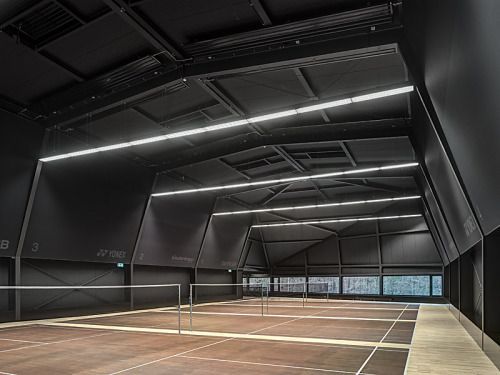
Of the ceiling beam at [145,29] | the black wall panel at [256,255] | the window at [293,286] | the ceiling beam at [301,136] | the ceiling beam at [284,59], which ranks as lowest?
the window at [293,286]

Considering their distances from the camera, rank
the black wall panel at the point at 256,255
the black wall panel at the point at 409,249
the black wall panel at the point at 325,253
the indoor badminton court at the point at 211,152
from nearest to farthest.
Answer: the indoor badminton court at the point at 211,152, the black wall panel at the point at 409,249, the black wall panel at the point at 256,255, the black wall panel at the point at 325,253

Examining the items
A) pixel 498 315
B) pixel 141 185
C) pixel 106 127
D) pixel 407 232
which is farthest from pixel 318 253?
pixel 498 315

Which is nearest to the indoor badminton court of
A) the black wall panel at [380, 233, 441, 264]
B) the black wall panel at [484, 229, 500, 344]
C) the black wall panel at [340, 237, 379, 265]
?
the black wall panel at [484, 229, 500, 344]

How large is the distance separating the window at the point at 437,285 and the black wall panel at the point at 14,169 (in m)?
34.2

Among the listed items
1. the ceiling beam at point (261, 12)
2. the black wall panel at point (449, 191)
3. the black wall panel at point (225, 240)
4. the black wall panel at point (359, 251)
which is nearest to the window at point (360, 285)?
the black wall panel at point (359, 251)

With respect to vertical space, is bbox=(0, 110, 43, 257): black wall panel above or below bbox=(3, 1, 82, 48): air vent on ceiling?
below

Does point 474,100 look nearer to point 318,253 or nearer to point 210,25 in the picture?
point 210,25

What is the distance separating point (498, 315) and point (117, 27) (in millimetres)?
11789

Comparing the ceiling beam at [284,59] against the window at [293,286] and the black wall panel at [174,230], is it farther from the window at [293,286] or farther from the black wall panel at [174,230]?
the window at [293,286]

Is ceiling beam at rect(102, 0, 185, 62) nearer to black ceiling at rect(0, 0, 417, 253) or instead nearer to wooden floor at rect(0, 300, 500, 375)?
black ceiling at rect(0, 0, 417, 253)

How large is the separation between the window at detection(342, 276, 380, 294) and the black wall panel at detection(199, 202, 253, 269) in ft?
39.3

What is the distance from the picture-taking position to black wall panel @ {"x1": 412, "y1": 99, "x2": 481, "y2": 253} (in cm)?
1169

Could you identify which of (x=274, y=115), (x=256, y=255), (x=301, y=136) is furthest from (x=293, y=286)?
(x=274, y=115)

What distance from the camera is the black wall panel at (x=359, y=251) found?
4231 centimetres
